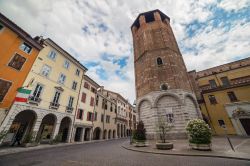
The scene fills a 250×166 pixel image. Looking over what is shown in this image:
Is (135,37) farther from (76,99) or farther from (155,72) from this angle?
(76,99)

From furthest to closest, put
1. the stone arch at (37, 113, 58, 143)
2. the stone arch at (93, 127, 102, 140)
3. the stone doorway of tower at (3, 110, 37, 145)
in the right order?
the stone arch at (93, 127, 102, 140) → the stone arch at (37, 113, 58, 143) → the stone doorway of tower at (3, 110, 37, 145)

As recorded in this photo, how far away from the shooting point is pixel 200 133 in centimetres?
894

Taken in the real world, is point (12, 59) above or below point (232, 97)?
above

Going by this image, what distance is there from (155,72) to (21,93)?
63.4 ft

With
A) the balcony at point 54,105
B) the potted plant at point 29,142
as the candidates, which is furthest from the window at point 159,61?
the potted plant at point 29,142

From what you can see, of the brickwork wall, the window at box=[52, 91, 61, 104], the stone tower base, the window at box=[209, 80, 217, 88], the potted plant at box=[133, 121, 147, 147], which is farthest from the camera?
the window at box=[209, 80, 217, 88]

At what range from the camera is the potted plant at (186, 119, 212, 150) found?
8.69m

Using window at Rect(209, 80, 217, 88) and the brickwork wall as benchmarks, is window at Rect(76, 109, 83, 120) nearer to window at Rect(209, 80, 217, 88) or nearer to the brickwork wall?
the brickwork wall

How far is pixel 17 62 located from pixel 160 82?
791 inches

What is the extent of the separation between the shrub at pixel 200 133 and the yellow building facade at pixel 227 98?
449 inches

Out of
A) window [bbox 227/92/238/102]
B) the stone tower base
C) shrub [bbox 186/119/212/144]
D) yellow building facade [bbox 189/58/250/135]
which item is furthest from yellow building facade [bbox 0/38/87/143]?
window [bbox 227/92/238/102]

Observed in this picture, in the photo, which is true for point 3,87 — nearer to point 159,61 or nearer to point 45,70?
point 45,70

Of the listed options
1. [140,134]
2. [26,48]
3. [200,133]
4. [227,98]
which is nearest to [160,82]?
[140,134]

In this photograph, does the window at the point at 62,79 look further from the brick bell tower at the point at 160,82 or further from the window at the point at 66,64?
→ the brick bell tower at the point at 160,82
